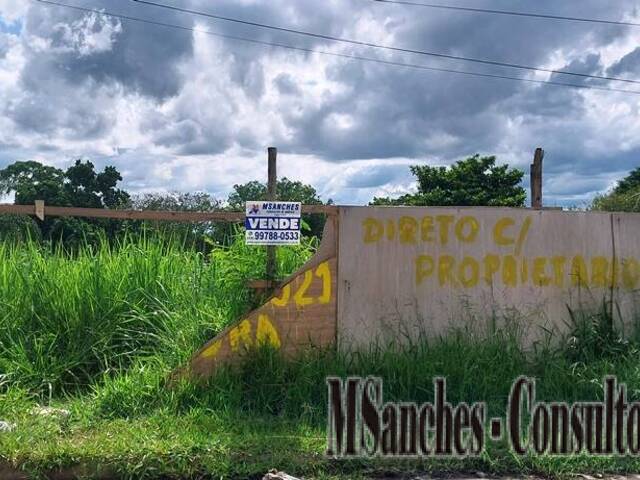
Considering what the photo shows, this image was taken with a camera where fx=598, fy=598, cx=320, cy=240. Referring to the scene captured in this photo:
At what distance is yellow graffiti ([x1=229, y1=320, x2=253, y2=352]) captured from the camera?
4.98 metres

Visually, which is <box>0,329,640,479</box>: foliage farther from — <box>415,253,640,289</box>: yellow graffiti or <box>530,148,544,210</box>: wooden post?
<box>530,148,544,210</box>: wooden post

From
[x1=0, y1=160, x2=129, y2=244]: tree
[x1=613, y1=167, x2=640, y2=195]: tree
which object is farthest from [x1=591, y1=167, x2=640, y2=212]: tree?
[x1=0, y1=160, x2=129, y2=244]: tree

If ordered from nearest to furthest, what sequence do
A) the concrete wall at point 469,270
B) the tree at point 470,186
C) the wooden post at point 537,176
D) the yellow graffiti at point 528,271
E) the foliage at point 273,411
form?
the foliage at point 273,411 < the concrete wall at point 469,270 < the yellow graffiti at point 528,271 < the wooden post at point 537,176 < the tree at point 470,186

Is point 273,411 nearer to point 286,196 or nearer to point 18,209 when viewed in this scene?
point 18,209

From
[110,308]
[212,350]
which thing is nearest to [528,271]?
[212,350]

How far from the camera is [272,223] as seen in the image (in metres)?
5.21

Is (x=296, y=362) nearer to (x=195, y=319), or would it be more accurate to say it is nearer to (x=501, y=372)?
(x=195, y=319)

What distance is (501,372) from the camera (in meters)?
5.00

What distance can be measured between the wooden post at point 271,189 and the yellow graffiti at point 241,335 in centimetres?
46

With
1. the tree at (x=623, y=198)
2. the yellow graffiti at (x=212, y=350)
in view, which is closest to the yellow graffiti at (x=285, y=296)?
the yellow graffiti at (x=212, y=350)

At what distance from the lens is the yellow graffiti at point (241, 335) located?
4977 mm

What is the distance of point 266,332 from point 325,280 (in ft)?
2.21

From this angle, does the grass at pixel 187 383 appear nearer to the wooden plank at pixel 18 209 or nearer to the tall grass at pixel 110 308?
the tall grass at pixel 110 308

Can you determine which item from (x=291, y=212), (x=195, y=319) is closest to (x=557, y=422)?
(x=291, y=212)
